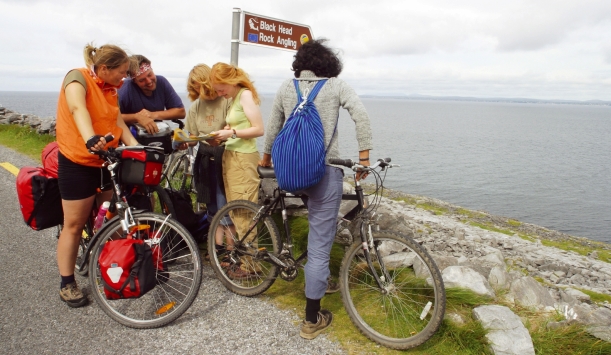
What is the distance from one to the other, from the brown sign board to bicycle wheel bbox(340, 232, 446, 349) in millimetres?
3273

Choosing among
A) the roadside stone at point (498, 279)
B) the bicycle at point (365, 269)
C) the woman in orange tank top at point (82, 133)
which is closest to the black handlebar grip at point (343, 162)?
the bicycle at point (365, 269)

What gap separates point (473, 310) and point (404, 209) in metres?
17.8

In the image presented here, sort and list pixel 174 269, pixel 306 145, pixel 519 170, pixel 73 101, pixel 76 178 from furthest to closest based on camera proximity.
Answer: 1. pixel 519 170
2. pixel 174 269
3. pixel 76 178
4. pixel 73 101
5. pixel 306 145

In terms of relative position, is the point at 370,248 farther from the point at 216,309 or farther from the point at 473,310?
the point at 216,309

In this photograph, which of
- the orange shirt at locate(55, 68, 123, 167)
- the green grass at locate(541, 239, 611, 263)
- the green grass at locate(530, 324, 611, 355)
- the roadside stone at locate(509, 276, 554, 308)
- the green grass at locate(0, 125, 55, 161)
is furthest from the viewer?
the green grass at locate(541, 239, 611, 263)

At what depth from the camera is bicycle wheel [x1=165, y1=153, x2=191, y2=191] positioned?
598 centimetres

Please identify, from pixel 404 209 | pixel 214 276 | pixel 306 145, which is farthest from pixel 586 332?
pixel 404 209

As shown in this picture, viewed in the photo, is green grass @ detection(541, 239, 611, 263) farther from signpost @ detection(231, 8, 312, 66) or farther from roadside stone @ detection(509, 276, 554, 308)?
signpost @ detection(231, 8, 312, 66)

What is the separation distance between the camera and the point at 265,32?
19.5 feet

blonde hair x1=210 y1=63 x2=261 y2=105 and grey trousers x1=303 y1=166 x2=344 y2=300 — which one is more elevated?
blonde hair x1=210 y1=63 x2=261 y2=105

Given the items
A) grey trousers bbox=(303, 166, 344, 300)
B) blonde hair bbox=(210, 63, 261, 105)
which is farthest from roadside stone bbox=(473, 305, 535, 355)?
blonde hair bbox=(210, 63, 261, 105)

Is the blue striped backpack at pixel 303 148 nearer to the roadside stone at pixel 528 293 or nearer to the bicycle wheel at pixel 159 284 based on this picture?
the bicycle wheel at pixel 159 284

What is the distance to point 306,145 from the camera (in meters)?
3.25

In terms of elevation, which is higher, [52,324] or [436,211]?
[52,324]
